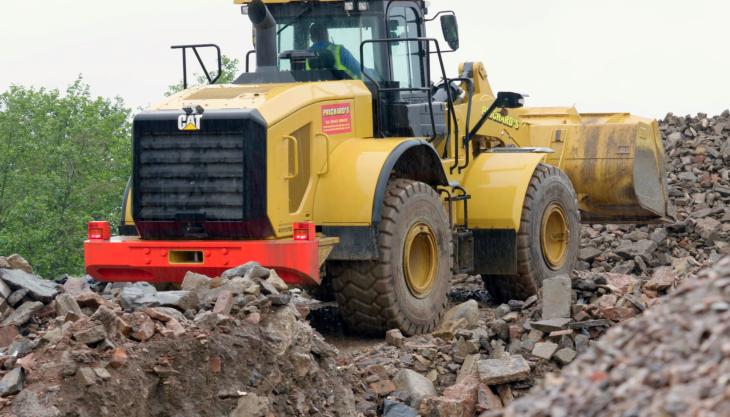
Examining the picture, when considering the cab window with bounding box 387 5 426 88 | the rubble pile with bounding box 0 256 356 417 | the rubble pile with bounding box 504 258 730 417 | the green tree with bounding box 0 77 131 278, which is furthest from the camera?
the green tree with bounding box 0 77 131 278

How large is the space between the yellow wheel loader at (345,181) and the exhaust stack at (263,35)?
0.01m

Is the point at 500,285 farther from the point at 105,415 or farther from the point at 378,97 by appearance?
the point at 105,415

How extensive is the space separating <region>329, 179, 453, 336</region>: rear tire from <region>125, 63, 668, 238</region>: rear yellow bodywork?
0.34 m

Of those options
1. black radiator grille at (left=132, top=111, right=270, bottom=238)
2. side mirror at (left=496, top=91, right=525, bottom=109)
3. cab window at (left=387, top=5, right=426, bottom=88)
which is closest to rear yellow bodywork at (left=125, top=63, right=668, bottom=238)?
black radiator grille at (left=132, top=111, right=270, bottom=238)

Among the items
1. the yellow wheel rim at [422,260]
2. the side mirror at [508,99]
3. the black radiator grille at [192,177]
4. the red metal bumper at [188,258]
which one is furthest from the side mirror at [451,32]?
the red metal bumper at [188,258]

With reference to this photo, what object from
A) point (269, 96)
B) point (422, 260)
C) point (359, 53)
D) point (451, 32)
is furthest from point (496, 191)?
point (269, 96)

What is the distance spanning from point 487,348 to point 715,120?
43.5 ft

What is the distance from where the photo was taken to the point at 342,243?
34.6 feet

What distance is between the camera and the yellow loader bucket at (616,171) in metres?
14.8

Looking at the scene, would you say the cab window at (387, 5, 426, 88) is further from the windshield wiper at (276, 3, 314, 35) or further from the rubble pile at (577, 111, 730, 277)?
the rubble pile at (577, 111, 730, 277)

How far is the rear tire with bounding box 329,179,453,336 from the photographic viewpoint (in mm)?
10586

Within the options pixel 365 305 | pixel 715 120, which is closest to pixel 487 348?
pixel 365 305

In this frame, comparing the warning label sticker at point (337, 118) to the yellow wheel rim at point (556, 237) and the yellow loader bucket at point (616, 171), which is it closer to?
the yellow wheel rim at point (556, 237)

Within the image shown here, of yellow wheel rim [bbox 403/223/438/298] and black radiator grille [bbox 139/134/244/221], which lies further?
yellow wheel rim [bbox 403/223/438/298]
